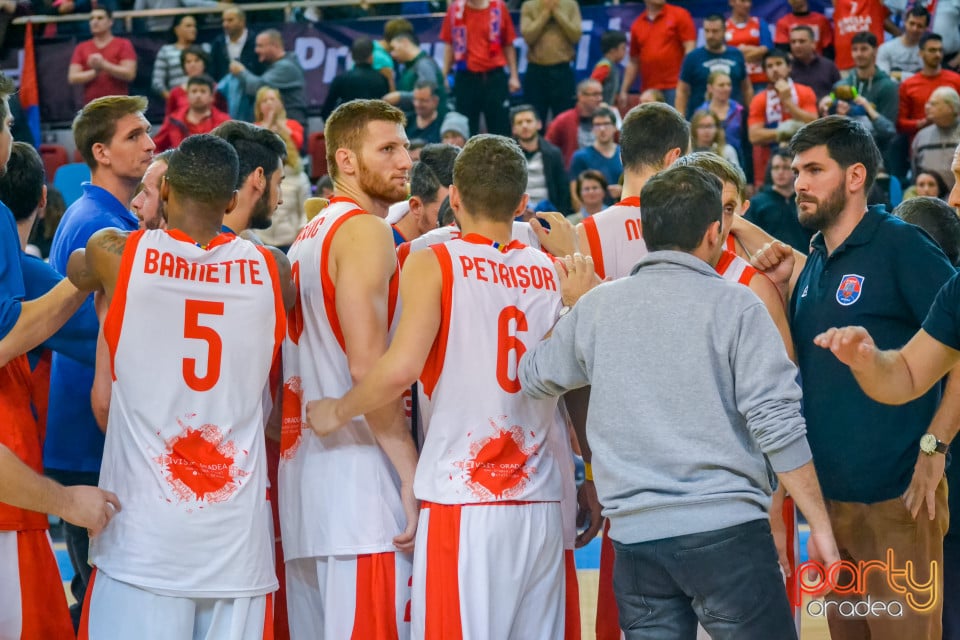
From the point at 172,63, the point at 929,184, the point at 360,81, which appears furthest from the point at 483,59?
the point at 929,184

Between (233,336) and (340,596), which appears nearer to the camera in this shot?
(233,336)

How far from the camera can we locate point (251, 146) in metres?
4.52

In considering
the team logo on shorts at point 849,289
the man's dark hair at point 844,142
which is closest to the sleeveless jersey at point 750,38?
the man's dark hair at point 844,142

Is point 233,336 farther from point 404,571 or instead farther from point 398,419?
point 404,571

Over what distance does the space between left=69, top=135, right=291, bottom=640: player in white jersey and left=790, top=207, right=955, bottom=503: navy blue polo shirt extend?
2.10 metres

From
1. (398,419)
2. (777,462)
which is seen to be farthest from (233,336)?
(777,462)

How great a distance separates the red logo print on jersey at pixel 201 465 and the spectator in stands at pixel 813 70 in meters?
10.9

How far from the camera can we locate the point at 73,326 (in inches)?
172

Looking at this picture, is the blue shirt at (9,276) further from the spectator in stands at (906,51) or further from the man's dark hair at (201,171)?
the spectator in stands at (906,51)

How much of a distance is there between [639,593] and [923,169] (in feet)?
29.3

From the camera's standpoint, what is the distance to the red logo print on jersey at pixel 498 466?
3.96 m

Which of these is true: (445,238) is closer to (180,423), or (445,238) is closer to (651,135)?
(651,135)

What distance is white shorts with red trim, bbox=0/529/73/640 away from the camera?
397cm

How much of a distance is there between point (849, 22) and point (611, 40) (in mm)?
2821
